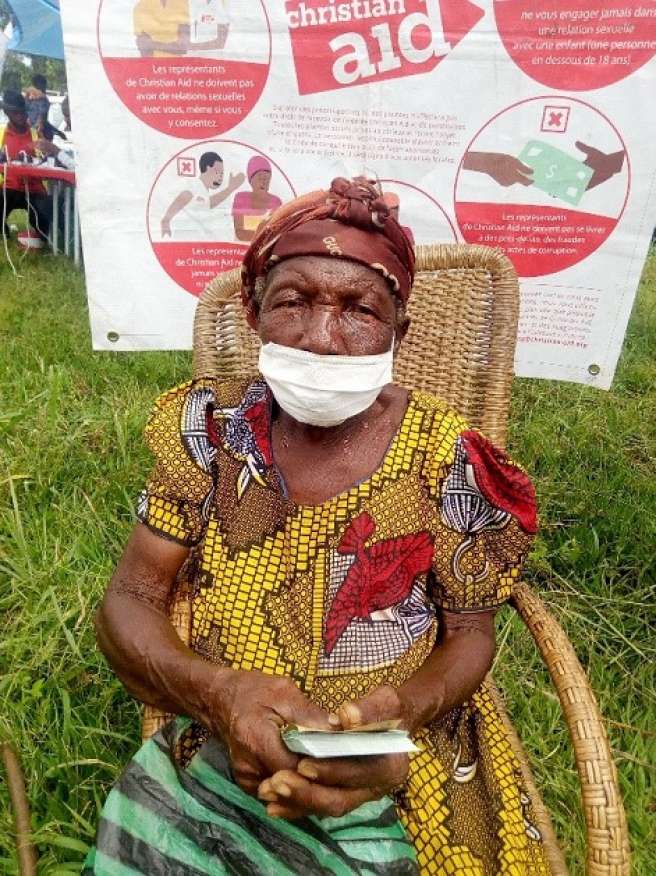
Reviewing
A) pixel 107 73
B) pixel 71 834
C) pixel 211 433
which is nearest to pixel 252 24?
pixel 107 73

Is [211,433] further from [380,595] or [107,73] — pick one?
[107,73]

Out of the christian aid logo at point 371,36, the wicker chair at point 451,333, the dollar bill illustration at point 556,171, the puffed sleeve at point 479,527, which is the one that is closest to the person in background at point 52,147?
the christian aid logo at point 371,36

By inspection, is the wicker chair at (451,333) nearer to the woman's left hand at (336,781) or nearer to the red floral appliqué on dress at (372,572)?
the red floral appliqué on dress at (372,572)

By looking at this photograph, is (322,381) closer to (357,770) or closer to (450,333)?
(357,770)

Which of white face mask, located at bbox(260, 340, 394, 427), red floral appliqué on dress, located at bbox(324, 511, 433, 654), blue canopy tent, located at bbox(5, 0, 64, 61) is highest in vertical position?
Result: blue canopy tent, located at bbox(5, 0, 64, 61)

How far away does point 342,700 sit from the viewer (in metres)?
1.41

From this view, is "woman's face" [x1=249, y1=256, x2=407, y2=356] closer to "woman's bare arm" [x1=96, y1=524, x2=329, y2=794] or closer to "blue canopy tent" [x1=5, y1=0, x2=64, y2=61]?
"woman's bare arm" [x1=96, y1=524, x2=329, y2=794]

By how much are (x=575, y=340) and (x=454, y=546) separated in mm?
1195

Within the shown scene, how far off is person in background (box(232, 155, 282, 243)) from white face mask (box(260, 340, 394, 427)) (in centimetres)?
108

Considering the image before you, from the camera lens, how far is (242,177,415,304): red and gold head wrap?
53.9 inches

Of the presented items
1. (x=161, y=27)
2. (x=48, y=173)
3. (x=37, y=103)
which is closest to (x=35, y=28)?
(x=48, y=173)

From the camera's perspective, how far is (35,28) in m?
5.11

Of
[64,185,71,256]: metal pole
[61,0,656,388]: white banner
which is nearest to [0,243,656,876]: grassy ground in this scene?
[61,0,656,388]: white banner

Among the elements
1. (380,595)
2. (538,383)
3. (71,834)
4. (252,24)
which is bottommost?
(71,834)
